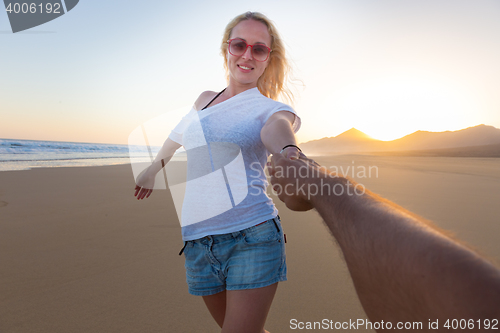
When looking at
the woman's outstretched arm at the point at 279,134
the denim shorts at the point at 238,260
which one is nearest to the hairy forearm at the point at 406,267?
the woman's outstretched arm at the point at 279,134

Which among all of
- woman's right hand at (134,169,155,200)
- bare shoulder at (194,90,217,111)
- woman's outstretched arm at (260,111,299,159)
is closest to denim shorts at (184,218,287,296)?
woman's outstretched arm at (260,111,299,159)

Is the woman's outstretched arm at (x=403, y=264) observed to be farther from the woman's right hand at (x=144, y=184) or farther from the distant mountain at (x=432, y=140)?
the distant mountain at (x=432, y=140)

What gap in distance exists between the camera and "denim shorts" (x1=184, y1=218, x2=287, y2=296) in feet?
4.55

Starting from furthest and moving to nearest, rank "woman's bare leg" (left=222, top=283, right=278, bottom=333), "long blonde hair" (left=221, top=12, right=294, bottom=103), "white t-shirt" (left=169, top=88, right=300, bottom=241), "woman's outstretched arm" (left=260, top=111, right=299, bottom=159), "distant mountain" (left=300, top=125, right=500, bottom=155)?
"distant mountain" (left=300, top=125, right=500, bottom=155), "long blonde hair" (left=221, top=12, right=294, bottom=103), "white t-shirt" (left=169, top=88, right=300, bottom=241), "woman's bare leg" (left=222, top=283, right=278, bottom=333), "woman's outstretched arm" (left=260, top=111, right=299, bottom=159)

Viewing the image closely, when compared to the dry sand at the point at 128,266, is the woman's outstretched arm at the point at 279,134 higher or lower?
higher

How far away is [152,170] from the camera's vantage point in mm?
2158

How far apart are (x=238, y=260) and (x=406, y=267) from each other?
102cm

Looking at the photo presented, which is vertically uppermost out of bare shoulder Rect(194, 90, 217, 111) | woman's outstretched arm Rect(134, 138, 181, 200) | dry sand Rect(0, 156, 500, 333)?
bare shoulder Rect(194, 90, 217, 111)

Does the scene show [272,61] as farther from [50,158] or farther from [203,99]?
[50,158]

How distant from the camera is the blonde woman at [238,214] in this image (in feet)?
4.49

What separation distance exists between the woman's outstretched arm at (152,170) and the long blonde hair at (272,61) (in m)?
0.81

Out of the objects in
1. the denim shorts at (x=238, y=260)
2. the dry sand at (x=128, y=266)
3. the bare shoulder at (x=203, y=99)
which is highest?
the bare shoulder at (x=203, y=99)

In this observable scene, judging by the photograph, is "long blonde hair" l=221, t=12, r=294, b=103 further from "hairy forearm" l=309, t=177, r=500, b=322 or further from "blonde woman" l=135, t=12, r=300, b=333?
"hairy forearm" l=309, t=177, r=500, b=322

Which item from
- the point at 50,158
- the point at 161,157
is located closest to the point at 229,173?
the point at 161,157
